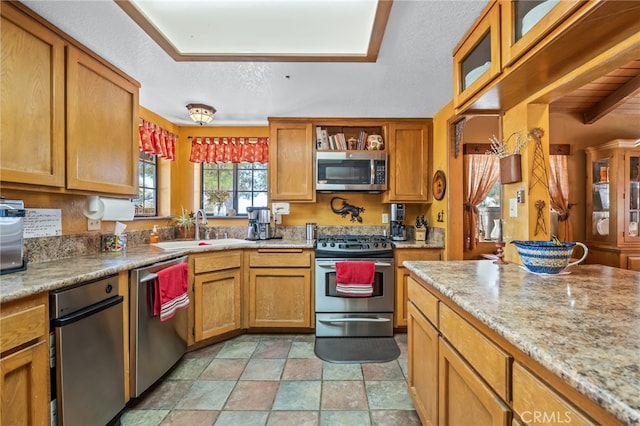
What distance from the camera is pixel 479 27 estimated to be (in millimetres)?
1335

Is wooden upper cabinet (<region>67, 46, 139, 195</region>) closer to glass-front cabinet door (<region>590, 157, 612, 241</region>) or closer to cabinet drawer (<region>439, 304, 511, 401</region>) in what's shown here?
cabinet drawer (<region>439, 304, 511, 401</region>)

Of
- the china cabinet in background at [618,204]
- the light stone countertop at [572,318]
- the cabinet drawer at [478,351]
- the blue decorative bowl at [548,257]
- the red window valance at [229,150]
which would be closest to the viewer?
the light stone countertop at [572,318]

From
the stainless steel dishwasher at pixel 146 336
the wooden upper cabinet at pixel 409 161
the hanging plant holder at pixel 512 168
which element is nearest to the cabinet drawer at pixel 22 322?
the stainless steel dishwasher at pixel 146 336

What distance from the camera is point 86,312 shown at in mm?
1324

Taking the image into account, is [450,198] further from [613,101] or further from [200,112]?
[200,112]

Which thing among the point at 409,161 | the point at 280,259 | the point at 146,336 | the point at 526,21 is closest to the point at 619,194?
the point at 409,161

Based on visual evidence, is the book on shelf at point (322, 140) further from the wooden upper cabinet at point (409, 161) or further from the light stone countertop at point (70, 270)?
the light stone countertop at point (70, 270)

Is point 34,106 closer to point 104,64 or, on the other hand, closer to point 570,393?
point 104,64

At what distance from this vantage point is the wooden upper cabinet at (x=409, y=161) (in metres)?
2.95

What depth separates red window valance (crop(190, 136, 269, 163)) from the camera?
10.5 feet

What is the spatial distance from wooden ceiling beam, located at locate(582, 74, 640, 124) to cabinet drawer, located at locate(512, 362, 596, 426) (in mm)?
3234

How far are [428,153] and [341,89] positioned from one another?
130 cm

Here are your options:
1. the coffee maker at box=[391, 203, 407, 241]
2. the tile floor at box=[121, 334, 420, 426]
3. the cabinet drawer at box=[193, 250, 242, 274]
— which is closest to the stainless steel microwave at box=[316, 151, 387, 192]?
the coffee maker at box=[391, 203, 407, 241]

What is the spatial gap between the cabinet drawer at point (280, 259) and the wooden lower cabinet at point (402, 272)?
900mm
